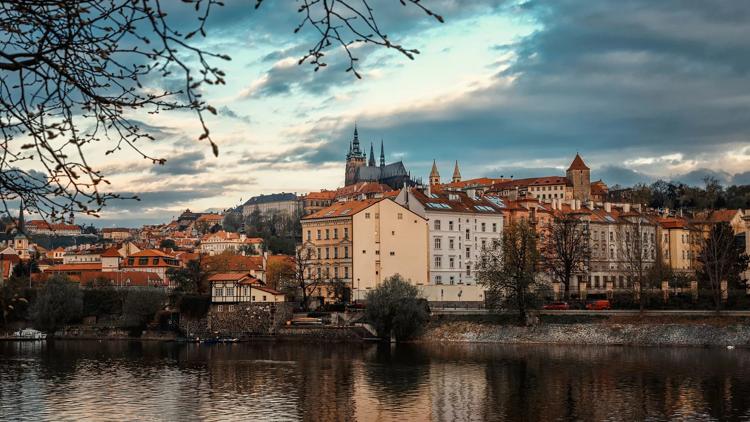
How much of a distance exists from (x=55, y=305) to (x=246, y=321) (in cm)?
1778

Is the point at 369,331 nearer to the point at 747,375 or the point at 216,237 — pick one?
the point at 747,375

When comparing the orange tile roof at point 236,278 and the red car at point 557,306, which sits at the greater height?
the orange tile roof at point 236,278

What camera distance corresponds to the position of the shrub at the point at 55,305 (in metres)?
74.9

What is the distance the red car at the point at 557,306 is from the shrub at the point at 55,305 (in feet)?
129

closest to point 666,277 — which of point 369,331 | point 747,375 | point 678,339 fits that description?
point 678,339

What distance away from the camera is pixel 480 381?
40562 mm

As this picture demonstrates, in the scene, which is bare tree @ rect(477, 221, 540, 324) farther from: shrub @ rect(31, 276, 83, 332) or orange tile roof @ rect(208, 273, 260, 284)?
shrub @ rect(31, 276, 83, 332)

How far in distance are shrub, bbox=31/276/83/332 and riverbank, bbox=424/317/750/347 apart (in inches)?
1239

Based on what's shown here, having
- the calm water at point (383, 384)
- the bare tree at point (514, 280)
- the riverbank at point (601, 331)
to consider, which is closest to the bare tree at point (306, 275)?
the riverbank at point (601, 331)

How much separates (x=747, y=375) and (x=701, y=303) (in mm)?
19832

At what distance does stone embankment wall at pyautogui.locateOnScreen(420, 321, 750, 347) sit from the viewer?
5597 cm

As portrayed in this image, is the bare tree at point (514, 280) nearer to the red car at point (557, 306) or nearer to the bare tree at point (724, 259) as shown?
the red car at point (557, 306)

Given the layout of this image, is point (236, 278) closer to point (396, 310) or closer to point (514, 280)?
point (396, 310)

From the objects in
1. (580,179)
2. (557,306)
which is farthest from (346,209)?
(580,179)
